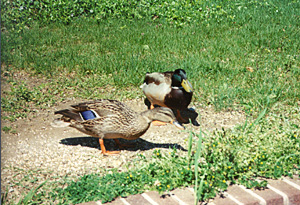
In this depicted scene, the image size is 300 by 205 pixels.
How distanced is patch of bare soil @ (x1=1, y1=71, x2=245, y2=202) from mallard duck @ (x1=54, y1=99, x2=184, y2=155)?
255 millimetres

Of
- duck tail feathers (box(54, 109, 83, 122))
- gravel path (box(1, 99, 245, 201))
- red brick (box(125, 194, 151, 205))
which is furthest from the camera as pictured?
duck tail feathers (box(54, 109, 83, 122))

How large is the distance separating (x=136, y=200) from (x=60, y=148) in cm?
155

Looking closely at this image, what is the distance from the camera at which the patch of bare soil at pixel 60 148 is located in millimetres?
3857

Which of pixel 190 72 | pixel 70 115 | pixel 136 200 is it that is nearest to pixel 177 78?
pixel 190 72

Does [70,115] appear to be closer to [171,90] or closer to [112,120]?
[112,120]

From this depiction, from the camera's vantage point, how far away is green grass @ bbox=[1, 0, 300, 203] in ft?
11.7

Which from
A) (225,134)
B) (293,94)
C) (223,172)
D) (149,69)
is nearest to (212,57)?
(149,69)

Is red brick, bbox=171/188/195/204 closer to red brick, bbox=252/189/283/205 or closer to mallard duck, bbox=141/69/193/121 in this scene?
red brick, bbox=252/189/283/205

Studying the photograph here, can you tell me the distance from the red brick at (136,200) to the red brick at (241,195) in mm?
780

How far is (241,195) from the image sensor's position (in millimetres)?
3336

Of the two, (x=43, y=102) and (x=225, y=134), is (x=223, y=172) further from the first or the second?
(x=43, y=102)

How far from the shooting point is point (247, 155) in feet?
12.2

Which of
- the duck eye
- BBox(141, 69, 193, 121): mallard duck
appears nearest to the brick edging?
BBox(141, 69, 193, 121): mallard duck

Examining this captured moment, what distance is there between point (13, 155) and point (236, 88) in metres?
3.42
